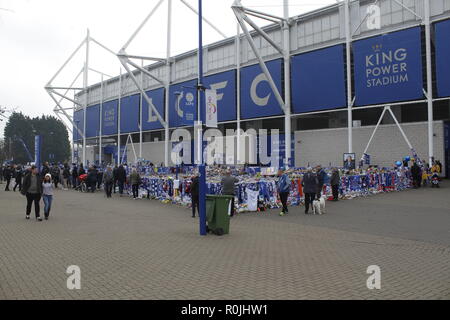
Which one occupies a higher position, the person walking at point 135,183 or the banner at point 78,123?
the banner at point 78,123

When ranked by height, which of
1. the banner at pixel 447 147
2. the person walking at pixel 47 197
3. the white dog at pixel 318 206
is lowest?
the white dog at pixel 318 206

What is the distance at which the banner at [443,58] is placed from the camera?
82.3 feet

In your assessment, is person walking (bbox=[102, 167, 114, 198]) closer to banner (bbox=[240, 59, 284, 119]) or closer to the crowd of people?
the crowd of people

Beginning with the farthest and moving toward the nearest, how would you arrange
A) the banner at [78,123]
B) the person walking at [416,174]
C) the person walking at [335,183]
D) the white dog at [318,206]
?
1. the banner at [78,123]
2. the person walking at [416,174]
3. the person walking at [335,183]
4. the white dog at [318,206]

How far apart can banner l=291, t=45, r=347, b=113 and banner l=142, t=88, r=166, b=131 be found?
1895 cm

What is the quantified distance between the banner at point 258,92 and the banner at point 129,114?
1889 centimetres

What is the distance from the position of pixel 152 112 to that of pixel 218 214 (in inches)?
1545

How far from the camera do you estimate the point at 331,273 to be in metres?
6.86

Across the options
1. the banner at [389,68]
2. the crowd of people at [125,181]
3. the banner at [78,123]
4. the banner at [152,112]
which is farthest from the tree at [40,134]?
the banner at [389,68]

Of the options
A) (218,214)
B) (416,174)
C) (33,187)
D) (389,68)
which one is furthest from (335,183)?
(389,68)

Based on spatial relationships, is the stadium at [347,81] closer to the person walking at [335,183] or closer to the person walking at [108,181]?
the person walking at [335,183]

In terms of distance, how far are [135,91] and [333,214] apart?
4374 centimetres

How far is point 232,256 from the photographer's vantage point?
27.1ft

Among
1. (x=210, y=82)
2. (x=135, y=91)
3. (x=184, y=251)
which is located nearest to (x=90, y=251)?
(x=184, y=251)
